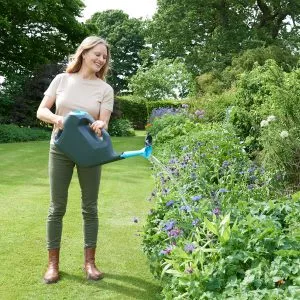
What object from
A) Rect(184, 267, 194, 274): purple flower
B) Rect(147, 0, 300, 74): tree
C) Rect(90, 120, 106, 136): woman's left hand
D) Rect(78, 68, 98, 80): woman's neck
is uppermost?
Rect(147, 0, 300, 74): tree

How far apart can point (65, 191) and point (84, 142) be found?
57 cm

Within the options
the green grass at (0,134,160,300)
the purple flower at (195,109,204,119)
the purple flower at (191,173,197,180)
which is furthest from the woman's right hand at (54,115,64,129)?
the purple flower at (195,109,204,119)

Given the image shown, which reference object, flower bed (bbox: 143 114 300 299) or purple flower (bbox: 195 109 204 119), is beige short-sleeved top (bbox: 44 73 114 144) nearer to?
flower bed (bbox: 143 114 300 299)

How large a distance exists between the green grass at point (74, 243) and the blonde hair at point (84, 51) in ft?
4.29

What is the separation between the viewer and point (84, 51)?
3.16 m

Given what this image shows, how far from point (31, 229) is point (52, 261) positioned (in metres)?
1.33

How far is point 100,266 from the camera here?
12.0 ft

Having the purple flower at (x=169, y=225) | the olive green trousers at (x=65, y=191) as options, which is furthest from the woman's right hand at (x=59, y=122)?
the purple flower at (x=169, y=225)

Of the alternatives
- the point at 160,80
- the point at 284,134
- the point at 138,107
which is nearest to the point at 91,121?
the point at 284,134

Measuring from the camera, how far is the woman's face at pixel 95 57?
312 cm

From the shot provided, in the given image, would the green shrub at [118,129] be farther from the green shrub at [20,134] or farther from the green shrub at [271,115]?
the green shrub at [271,115]

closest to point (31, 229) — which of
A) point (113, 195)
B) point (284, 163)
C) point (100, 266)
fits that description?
point (100, 266)

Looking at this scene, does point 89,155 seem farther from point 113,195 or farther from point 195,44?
point 195,44

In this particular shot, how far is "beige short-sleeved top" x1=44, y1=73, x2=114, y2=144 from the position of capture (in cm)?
314
